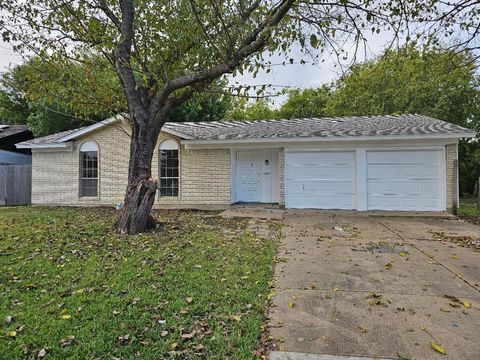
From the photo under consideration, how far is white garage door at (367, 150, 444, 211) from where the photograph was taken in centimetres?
1152

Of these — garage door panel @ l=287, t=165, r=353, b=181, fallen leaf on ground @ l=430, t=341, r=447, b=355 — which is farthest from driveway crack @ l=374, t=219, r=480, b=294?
garage door panel @ l=287, t=165, r=353, b=181

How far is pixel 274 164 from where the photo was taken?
1359cm

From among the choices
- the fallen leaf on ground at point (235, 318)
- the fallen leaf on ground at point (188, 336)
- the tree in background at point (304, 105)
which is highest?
the tree in background at point (304, 105)

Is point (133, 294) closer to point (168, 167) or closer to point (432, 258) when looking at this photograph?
point (432, 258)

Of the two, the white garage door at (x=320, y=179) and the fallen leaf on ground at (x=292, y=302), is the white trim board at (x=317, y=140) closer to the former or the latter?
the white garage door at (x=320, y=179)

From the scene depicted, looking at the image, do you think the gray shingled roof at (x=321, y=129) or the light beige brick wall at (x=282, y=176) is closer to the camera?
the gray shingled roof at (x=321, y=129)

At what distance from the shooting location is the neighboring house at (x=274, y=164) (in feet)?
37.9

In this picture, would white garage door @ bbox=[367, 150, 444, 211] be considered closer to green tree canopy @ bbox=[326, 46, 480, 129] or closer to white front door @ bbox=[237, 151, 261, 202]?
white front door @ bbox=[237, 151, 261, 202]

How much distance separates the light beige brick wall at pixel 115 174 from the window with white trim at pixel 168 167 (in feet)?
0.69

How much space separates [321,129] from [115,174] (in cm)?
875

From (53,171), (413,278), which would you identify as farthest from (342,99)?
(413,278)

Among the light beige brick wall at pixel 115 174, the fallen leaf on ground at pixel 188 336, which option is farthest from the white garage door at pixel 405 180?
the fallen leaf on ground at pixel 188 336

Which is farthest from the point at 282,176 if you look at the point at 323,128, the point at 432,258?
the point at 432,258

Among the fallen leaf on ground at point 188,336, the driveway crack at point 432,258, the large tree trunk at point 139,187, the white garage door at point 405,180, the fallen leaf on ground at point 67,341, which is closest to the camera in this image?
the fallen leaf on ground at point 67,341
